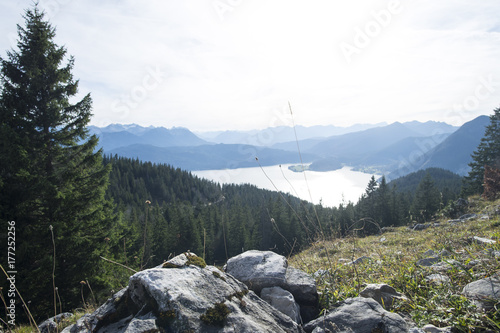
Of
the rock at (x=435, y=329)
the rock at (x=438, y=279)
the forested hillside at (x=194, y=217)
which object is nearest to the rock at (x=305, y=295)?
the forested hillside at (x=194, y=217)

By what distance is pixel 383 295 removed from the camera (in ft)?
11.5

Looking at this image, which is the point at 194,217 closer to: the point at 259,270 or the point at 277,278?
the point at 259,270

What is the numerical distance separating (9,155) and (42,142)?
5.92 ft

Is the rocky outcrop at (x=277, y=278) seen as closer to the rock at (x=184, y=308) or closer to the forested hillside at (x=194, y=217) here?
the forested hillside at (x=194, y=217)

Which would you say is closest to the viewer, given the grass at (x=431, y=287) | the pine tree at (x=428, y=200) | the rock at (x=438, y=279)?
the grass at (x=431, y=287)

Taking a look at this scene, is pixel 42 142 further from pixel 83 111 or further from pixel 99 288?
pixel 99 288

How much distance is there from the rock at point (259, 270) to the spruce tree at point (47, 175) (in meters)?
10.3

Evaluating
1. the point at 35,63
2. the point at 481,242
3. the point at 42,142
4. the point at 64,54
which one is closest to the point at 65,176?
the point at 42,142

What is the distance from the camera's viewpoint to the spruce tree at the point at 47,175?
1070cm

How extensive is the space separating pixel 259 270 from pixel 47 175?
13310 mm

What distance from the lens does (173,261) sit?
10.7 ft

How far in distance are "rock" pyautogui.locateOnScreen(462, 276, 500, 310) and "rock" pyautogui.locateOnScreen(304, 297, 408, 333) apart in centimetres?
95

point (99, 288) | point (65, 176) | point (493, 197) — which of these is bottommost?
point (99, 288)

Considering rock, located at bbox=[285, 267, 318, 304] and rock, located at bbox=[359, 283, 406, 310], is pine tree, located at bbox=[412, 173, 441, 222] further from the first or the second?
rock, located at bbox=[285, 267, 318, 304]
